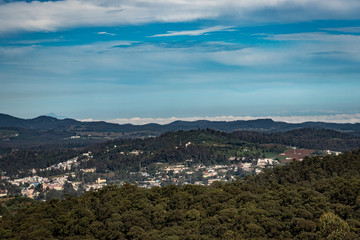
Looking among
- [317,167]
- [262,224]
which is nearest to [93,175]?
[317,167]

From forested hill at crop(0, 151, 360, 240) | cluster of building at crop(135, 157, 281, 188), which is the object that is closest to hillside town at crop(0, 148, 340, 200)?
cluster of building at crop(135, 157, 281, 188)

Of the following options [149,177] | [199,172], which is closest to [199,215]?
[199,172]

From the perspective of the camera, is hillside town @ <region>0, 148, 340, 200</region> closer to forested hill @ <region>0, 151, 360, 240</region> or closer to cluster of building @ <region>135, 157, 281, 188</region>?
cluster of building @ <region>135, 157, 281, 188</region>

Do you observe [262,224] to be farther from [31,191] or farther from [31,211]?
[31,191]

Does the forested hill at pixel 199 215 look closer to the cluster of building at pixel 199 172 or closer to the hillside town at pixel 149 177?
the hillside town at pixel 149 177

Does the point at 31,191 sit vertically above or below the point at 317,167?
below

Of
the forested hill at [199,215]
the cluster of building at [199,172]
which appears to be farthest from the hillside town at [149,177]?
the forested hill at [199,215]

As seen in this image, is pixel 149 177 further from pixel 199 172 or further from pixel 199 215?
pixel 199 215

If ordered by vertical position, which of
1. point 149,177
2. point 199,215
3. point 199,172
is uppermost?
point 199,215
